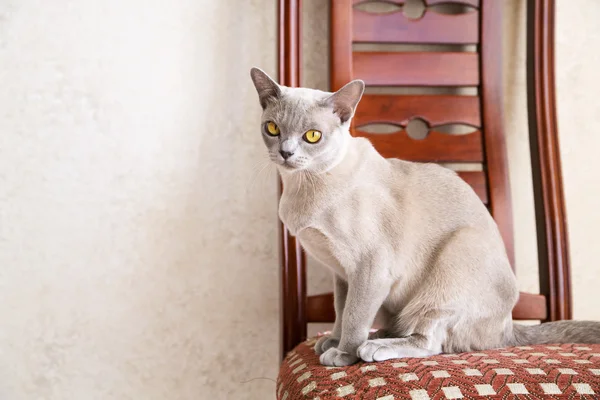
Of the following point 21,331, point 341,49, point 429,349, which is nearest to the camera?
point 429,349

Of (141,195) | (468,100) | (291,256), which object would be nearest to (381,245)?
(291,256)

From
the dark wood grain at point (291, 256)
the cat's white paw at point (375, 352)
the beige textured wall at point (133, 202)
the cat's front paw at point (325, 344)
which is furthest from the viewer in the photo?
the beige textured wall at point (133, 202)

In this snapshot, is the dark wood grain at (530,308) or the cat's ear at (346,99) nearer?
the cat's ear at (346,99)

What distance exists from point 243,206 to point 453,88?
602 mm

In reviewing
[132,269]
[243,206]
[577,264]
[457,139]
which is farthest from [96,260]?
[577,264]

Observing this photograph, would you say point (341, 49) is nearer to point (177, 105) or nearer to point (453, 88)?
point (453, 88)

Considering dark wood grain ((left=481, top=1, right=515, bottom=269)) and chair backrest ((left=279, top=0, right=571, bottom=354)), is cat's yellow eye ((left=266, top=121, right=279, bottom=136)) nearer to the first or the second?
chair backrest ((left=279, top=0, right=571, bottom=354))

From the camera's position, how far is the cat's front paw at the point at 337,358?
3.10ft

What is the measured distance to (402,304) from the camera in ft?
3.47

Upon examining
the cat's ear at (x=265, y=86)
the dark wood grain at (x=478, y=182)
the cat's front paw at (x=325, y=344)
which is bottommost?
the cat's front paw at (x=325, y=344)

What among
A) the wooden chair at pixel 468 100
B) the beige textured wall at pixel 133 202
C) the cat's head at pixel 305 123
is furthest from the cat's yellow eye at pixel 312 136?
the beige textured wall at pixel 133 202

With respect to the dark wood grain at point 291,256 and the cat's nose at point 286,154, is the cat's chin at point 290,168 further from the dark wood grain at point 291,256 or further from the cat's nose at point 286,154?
the dark wood grain at point 291,256

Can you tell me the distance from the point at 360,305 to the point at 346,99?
0.36m

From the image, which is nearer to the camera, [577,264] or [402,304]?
[402,304]
